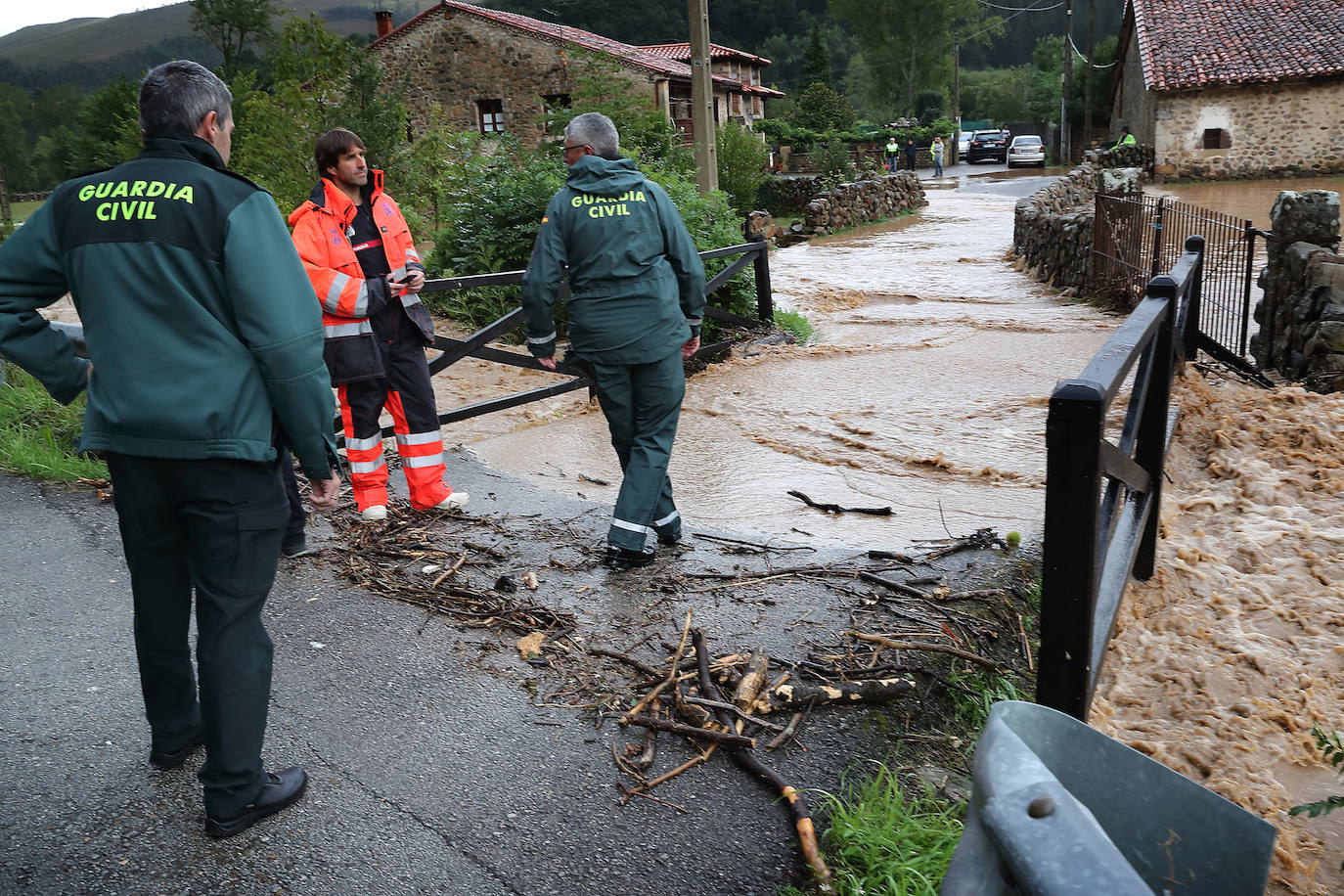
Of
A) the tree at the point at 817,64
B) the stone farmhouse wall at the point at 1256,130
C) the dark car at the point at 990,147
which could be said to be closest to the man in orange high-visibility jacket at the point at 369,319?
the stone farmhouse wall at the point at 1256,130

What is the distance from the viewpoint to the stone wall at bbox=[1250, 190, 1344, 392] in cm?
700

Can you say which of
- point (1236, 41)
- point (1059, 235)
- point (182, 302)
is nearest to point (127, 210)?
point (182, 302)

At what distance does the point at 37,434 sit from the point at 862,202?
69.7ft

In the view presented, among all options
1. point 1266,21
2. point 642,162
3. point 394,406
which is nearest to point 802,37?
point 1266,21

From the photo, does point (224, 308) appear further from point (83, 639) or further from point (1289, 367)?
point (1289, 367)

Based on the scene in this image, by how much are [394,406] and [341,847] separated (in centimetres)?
272

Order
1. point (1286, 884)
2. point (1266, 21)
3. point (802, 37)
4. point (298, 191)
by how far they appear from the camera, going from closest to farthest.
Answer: point (1286, 884), point (298, 191), point (1266, 21), point (802, 37)

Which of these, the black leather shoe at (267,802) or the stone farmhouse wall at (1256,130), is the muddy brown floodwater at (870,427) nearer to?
the black leather shoe at (267,802)

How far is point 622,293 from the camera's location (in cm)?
420

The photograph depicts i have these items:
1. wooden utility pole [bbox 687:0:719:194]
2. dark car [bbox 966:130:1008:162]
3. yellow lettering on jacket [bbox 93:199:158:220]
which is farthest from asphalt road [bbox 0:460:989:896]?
dark car [bbox 966:130:1008:162]

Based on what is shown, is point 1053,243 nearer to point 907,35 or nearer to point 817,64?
point 817,64

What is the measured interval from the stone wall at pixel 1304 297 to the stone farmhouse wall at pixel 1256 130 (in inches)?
1005

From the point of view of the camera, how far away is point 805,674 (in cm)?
317

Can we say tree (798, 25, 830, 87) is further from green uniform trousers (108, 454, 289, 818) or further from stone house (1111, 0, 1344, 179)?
green uniform trousers (108, 454, 289, 818)
